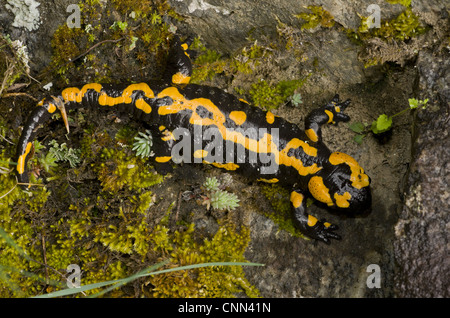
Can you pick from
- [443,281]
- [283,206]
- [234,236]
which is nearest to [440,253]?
[443,281]

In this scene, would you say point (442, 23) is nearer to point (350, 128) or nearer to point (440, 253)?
point (350, 128)

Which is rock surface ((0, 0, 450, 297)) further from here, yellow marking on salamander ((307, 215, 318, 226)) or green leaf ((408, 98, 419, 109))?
yellow marking on salamander ((307, 215, 318, 226))

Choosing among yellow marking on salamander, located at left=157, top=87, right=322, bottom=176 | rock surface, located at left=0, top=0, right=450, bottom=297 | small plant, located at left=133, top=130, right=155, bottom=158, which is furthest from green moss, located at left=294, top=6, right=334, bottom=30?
small plant, located at left=133, top=130, right=155, bottom=158

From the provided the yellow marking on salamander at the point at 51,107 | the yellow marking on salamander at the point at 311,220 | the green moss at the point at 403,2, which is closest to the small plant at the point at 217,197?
the yellow marking on salamander at the point at 311,220

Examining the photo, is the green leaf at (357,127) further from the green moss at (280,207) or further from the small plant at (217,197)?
the small plant at (217,197)

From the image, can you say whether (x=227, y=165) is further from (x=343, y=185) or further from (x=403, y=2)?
(x=403, y=2)
